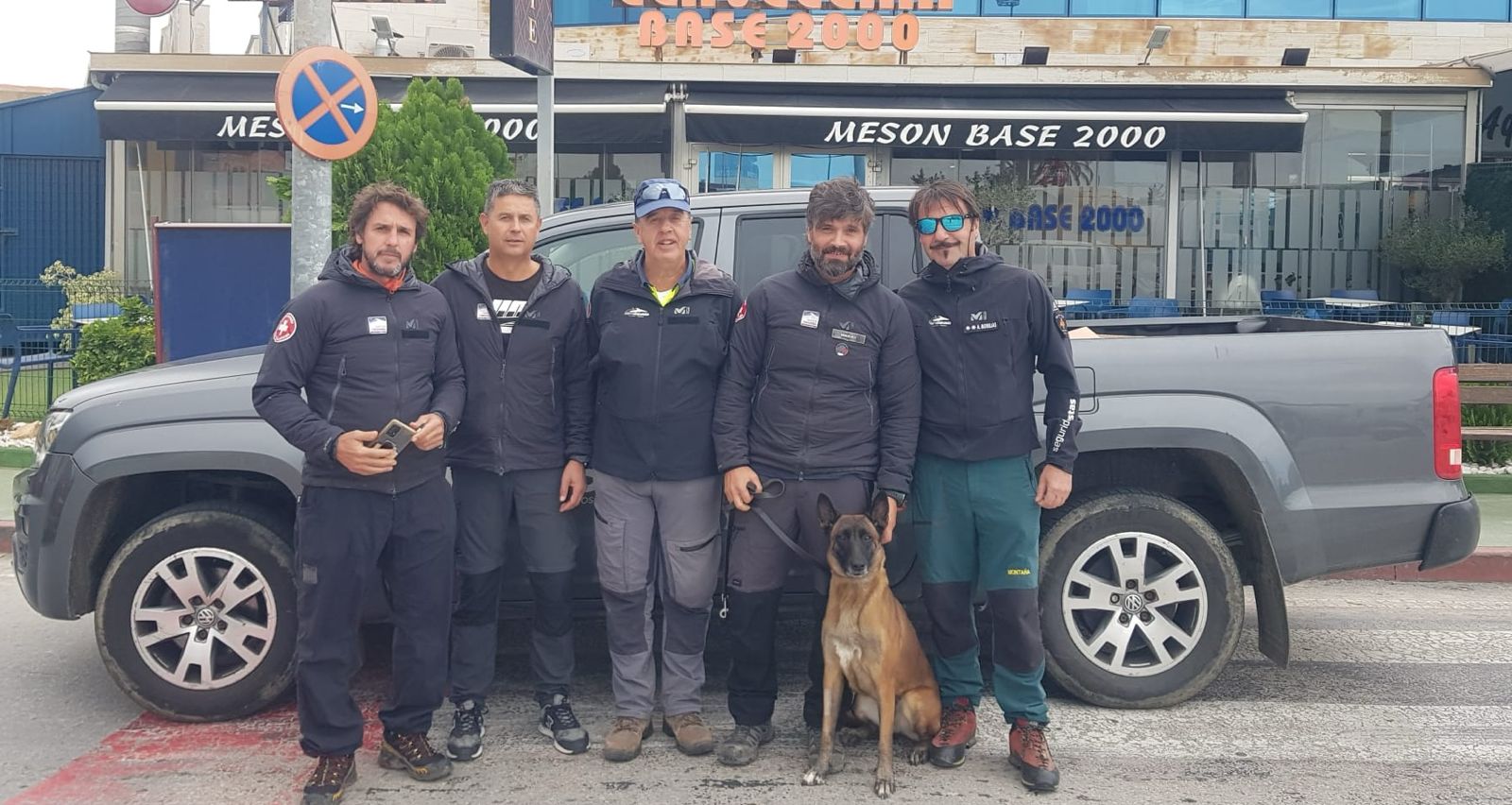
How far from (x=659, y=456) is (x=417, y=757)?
50.5 inches

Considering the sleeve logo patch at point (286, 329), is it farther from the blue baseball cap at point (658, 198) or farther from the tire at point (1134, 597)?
the tire at point (1134, 597)

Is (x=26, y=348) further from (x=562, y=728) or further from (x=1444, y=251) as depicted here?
(x=1444, y=251)

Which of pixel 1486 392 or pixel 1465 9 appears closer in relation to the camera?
pixel 1486 392

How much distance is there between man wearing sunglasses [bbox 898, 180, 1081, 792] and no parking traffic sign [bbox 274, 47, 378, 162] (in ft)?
13.1

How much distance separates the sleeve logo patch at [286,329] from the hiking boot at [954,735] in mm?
2528

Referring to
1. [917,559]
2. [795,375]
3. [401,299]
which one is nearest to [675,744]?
[917,559]

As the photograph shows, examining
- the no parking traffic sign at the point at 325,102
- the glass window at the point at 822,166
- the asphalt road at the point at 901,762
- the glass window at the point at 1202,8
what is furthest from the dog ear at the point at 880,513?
the glass window at the point at 1202,8

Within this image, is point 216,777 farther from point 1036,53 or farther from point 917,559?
point 1036,53

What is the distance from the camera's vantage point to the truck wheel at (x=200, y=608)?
15.7 feet

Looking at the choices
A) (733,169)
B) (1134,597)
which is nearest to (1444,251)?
(733,169)

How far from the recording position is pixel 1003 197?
54.7 ft

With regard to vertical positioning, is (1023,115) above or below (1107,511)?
above

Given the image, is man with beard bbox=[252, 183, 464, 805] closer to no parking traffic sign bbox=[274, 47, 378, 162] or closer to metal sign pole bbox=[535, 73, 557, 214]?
no parking traffic sign bbox=[274, 47, 378, 162]

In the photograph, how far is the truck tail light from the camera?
4.93 metres
